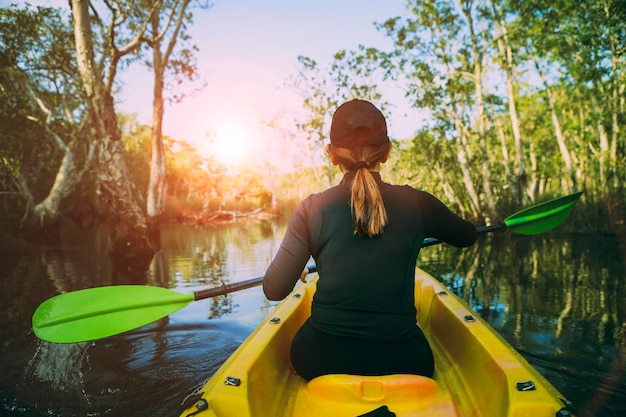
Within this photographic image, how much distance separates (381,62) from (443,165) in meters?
4.65

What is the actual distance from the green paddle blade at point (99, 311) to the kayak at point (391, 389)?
2.10 ft

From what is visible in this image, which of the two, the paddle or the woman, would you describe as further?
the paddle

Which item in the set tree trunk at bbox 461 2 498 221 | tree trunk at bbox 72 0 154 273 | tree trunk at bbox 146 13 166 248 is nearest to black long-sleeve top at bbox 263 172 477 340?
tree trunk at bbox 72 0 154 273

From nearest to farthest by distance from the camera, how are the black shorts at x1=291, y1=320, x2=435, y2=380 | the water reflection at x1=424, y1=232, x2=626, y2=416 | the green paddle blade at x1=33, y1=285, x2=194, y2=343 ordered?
the black shorts at x1=291, y1=320, x2=435, y2=380
the green paddle blade at x1=33, y1=285, x2=194, y2=343
the water reflection at x1=424, y1=232, x2=626, y2=416

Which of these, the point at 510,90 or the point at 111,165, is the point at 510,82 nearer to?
the point at 510,90

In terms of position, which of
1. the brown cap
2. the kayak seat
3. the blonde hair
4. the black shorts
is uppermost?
the brown cap

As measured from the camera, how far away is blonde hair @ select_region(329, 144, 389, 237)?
64.7 inches

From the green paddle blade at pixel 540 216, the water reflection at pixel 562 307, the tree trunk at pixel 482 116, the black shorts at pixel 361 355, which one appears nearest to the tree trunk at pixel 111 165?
the water reflection at pixel 562 307

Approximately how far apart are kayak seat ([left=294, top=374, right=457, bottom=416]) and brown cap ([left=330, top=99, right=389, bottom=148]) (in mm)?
945

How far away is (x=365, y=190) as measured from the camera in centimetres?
171

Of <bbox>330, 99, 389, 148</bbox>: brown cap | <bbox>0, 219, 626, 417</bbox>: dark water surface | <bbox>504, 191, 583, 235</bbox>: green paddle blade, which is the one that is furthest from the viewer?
<bbox>504, 191, 583, 235</bbox>: green paddle blade

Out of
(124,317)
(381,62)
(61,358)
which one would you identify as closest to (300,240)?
(124,317)

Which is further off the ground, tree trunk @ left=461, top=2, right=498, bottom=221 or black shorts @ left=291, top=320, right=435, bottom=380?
tree trunk @ left=461, top=2, right=498, bottom=221

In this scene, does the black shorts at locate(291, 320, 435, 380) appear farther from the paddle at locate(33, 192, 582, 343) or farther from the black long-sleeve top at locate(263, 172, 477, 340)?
the paddle at locate(33, 192, 582, 343)
